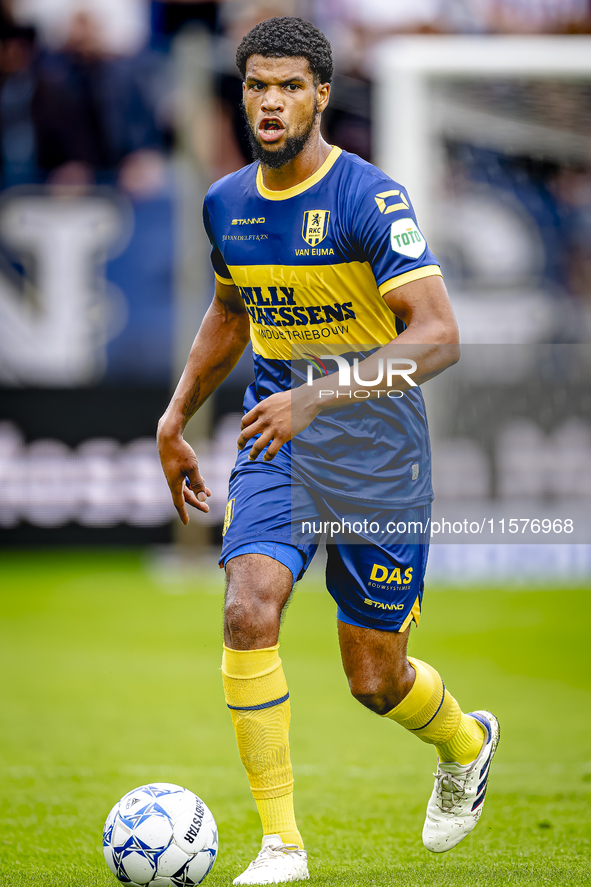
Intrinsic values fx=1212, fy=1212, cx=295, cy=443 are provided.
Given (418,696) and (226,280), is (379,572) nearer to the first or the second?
(418,696)

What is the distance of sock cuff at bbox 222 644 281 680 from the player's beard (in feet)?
4.89

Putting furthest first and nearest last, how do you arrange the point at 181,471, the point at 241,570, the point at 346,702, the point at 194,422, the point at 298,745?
the point at 194,422, the point at 346,702, the point at 298,745, the point at 181,471, the point at 241,570

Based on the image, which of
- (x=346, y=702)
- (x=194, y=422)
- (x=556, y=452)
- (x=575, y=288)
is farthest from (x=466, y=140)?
(x=346, y=702)

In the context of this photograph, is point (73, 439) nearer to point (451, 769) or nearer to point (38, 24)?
point (38, 24)

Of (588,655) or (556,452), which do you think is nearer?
(588,655)

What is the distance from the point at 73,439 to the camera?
13281mm

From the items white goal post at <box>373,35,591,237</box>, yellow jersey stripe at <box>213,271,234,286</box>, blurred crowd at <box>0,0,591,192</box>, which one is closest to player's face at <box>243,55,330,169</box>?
yellow jersey stripe at <box>213,271,234,286</box>

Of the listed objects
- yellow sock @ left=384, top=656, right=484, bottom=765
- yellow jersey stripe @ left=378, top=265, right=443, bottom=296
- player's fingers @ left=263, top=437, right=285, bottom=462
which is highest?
yellow jersey stripe @ left=378, top=265, right=443, bottom=296

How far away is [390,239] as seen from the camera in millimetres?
3592

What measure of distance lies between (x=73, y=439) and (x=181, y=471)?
9.41 m

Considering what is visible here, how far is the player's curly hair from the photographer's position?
373cm

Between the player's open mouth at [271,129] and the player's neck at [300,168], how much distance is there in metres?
0.12

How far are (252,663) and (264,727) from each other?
0.20m

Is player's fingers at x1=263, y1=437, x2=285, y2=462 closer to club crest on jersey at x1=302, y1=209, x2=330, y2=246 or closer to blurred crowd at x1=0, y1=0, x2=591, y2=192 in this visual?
club crest on jersey at x1=302, y1=209, x2=330, y2=246
